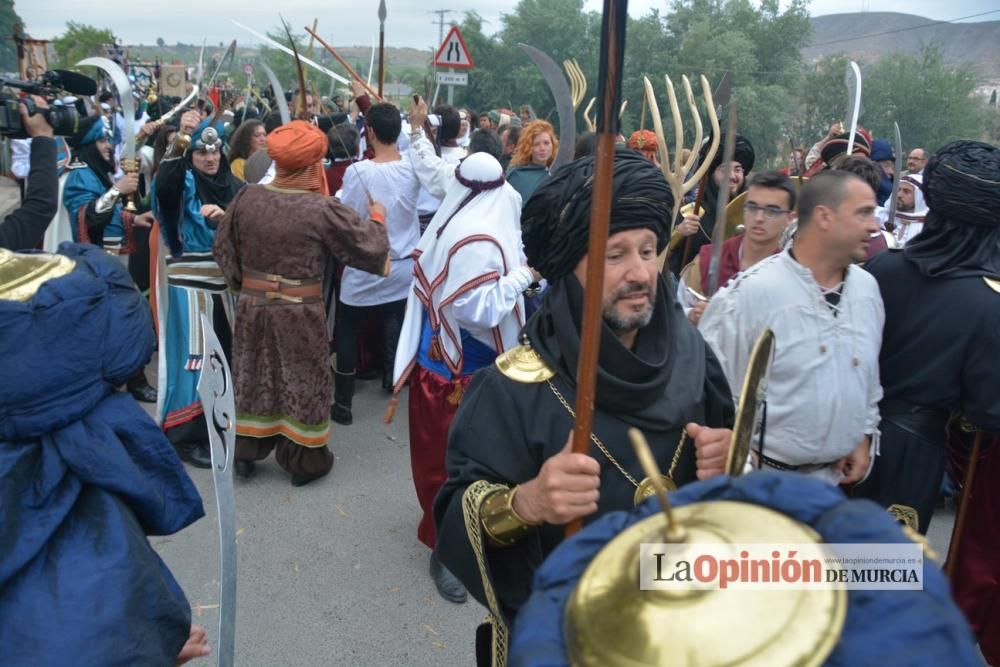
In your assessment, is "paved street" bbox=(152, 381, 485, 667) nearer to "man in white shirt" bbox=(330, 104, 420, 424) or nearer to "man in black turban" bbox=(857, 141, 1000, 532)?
"man in white shirt" bbox=(330, 104, 420, 424)

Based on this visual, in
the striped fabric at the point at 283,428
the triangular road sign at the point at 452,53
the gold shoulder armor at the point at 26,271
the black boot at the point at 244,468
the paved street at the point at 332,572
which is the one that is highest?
the triangular road sign at the point at 452,53

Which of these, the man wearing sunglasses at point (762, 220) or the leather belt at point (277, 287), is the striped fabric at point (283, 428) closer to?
the leather belt at point (277, 287)

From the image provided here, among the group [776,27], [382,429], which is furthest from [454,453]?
[776,27]

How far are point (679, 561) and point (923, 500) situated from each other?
273 cm

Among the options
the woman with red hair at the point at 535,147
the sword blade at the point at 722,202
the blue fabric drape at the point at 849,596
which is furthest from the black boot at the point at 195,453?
the blue fabric drape at the point at 849,596

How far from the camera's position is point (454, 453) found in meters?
1.96

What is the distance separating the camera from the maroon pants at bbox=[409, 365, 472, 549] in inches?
154

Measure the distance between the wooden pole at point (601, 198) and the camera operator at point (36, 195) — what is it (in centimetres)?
234

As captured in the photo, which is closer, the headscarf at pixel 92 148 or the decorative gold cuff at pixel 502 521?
the decorative gold cuff at pixel 502 521

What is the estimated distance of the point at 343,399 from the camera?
5.72 metres

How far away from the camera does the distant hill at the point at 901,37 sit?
308 ft

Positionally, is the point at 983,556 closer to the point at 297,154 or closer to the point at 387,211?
the point at 297,154

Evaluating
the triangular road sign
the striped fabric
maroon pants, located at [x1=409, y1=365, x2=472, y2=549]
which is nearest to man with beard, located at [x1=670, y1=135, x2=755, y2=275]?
maroon pants, located at [x1=409, y1=365, x2=472, y2=549]

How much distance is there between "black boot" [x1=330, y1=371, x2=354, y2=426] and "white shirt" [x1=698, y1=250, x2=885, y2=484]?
3.32 metres
